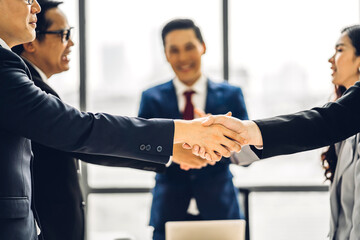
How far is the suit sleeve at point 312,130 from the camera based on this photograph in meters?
1.60

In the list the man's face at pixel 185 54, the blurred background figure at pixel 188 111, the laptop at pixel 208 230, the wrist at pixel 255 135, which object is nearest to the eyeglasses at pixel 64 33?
the blurred background figure at pixel 188 111

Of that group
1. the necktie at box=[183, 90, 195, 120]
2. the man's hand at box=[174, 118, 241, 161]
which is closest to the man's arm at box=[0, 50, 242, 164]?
the man's hand at box=[174, 118, 241, 161]

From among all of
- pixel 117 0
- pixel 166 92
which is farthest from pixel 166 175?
pixel 117 0

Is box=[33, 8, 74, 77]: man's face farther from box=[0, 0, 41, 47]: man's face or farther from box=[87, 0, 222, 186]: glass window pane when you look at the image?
box=[87, 0, 222, 186]: glass window pane

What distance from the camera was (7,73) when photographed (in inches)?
48.4

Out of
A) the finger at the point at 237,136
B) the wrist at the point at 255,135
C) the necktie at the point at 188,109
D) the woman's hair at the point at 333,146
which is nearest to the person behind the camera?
the wrist at the point at 255,135

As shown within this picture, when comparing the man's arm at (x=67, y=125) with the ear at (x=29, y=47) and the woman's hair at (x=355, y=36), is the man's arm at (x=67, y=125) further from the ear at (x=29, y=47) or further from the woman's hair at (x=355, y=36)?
the woman's hair at (x=355, y=36)

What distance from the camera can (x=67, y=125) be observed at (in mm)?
1328

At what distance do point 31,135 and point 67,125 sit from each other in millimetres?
117

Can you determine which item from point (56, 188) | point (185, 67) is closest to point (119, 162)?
point (56, 188)

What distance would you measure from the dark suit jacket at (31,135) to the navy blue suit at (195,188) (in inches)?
35.9

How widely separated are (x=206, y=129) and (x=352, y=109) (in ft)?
2.02

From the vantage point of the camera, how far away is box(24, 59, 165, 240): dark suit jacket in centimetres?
Answer: 166

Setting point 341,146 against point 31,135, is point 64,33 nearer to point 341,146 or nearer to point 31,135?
point 31,135
